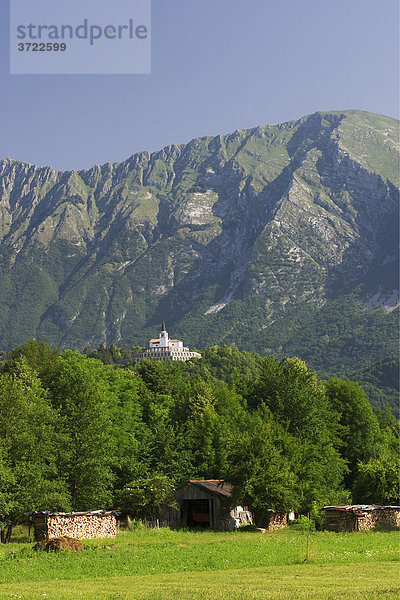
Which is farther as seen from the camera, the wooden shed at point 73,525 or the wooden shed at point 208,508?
the wooden shed at point 208,508

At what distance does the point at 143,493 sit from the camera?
201 ft

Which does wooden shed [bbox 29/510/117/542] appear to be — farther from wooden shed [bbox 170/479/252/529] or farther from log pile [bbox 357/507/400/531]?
log pile [bbox 357/507/400/531]

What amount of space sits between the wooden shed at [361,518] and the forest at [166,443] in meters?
4.57

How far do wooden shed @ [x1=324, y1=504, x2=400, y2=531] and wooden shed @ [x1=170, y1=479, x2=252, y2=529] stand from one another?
10.2m

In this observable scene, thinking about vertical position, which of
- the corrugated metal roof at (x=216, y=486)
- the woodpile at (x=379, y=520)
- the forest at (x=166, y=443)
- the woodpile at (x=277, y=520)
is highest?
the forest at (x=166, y=443)

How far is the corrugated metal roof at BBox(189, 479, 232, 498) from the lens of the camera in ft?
205

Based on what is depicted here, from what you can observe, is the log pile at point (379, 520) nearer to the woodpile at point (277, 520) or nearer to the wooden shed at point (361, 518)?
the wooden shed at point (361, 518)

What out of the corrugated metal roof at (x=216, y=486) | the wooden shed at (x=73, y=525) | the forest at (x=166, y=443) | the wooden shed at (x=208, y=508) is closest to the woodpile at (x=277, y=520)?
the forest at (x=166, y=443)

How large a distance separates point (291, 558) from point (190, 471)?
111ft

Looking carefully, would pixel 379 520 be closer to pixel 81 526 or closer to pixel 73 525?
pixel 81 526

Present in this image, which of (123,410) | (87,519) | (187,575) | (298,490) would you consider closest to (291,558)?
(187,575)

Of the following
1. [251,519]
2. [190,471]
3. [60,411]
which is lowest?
[251,519]

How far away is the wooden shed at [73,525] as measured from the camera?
4512 cm

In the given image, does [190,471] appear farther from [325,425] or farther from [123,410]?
[325,425]
